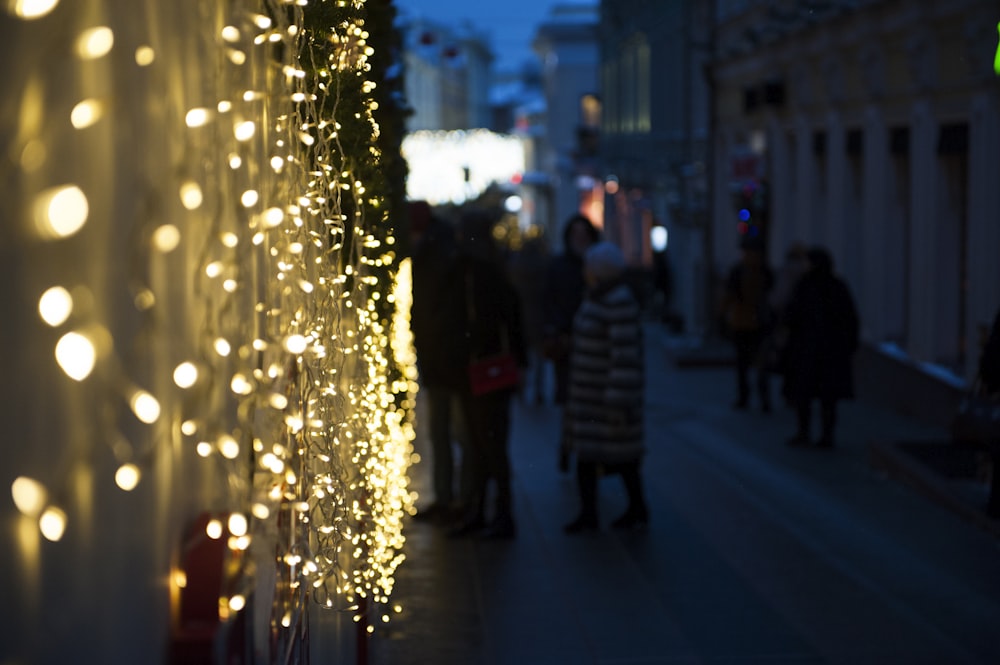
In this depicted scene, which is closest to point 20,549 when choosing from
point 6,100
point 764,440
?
point 6,100

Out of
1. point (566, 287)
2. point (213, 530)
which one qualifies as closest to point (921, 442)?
point (566, 287)

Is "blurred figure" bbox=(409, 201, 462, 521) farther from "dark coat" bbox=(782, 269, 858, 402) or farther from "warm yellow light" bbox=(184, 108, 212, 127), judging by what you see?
"warm yellow light" bbox=(184, 108, 212, 127)

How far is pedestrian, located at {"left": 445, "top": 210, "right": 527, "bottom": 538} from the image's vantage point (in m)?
9.61

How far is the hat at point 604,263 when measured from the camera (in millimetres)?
9305

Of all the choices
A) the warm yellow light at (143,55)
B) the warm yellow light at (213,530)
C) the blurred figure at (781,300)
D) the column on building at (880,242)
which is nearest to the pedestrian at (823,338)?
the blurred figure at (781,300)

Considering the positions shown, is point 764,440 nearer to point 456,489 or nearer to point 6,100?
point 456,489

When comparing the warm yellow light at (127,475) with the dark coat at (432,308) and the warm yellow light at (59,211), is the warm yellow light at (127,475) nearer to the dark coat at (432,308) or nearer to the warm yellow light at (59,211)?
the warm yellow light at (59,211)

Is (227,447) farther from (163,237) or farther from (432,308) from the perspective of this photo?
(432,308)

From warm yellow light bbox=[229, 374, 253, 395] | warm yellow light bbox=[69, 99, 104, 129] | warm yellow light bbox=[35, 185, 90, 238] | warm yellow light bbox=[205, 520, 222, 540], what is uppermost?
warm yellow light bbox=[69, 99, 104, 129]

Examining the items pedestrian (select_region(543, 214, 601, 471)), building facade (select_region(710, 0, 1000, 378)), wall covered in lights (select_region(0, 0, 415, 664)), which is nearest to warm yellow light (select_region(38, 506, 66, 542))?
wall covered in lights (select_region(0, 0, 415, 664))

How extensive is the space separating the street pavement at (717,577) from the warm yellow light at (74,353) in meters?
4.60

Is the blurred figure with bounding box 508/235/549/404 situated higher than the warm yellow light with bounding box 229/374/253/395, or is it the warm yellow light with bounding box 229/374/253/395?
the warm yellow light with bounding box 229/374/253/395

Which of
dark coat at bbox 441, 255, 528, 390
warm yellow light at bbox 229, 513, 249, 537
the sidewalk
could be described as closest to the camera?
warm yellow light at bbox 229, 513, 249, 537

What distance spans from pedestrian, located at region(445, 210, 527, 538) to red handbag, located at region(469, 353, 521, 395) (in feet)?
0.16
